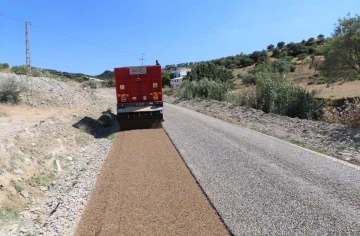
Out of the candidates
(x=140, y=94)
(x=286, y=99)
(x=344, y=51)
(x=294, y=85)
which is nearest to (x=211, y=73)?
(x=344, y=51)

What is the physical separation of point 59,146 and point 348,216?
9.72 metres

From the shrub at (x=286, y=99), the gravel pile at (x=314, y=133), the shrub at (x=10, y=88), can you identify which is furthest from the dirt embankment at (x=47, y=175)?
the shrub at (x=286, y=99)

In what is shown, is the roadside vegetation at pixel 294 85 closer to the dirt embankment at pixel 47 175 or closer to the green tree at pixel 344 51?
the green tree at pixel 344 51

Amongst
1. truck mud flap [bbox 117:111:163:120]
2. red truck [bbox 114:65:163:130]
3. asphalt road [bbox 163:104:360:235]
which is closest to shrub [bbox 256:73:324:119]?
red truck [bbox 114:65:163:130]

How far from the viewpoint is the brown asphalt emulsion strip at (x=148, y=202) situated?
529 centimetres

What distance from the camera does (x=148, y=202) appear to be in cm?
636

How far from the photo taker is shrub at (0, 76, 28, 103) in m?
25.5

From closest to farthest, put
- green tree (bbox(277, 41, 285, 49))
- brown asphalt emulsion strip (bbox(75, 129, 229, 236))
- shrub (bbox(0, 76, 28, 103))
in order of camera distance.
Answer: brown asphalt emulsion strip (bbox(75, 129, 229, 236))
shrub (bbox(0, 76, 28, 103))
green tree (bbox(277, 41, 285, 49))

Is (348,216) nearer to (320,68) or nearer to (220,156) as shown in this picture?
(220,156)

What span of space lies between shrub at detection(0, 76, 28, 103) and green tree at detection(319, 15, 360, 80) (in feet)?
100

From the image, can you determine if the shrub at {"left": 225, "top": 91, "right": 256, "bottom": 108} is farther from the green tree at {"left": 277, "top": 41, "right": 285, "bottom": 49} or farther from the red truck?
the green tree at {"left": 277, "top": 41, "right": 285, "bottom": 49}

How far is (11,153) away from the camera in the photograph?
29.7ft

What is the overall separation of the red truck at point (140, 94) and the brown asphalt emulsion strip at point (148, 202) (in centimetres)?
706

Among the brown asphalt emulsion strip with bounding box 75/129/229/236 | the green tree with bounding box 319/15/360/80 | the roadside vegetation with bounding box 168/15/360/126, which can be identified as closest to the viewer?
the brown asphalt emulsion strip with bounding box 75/129/229/236
